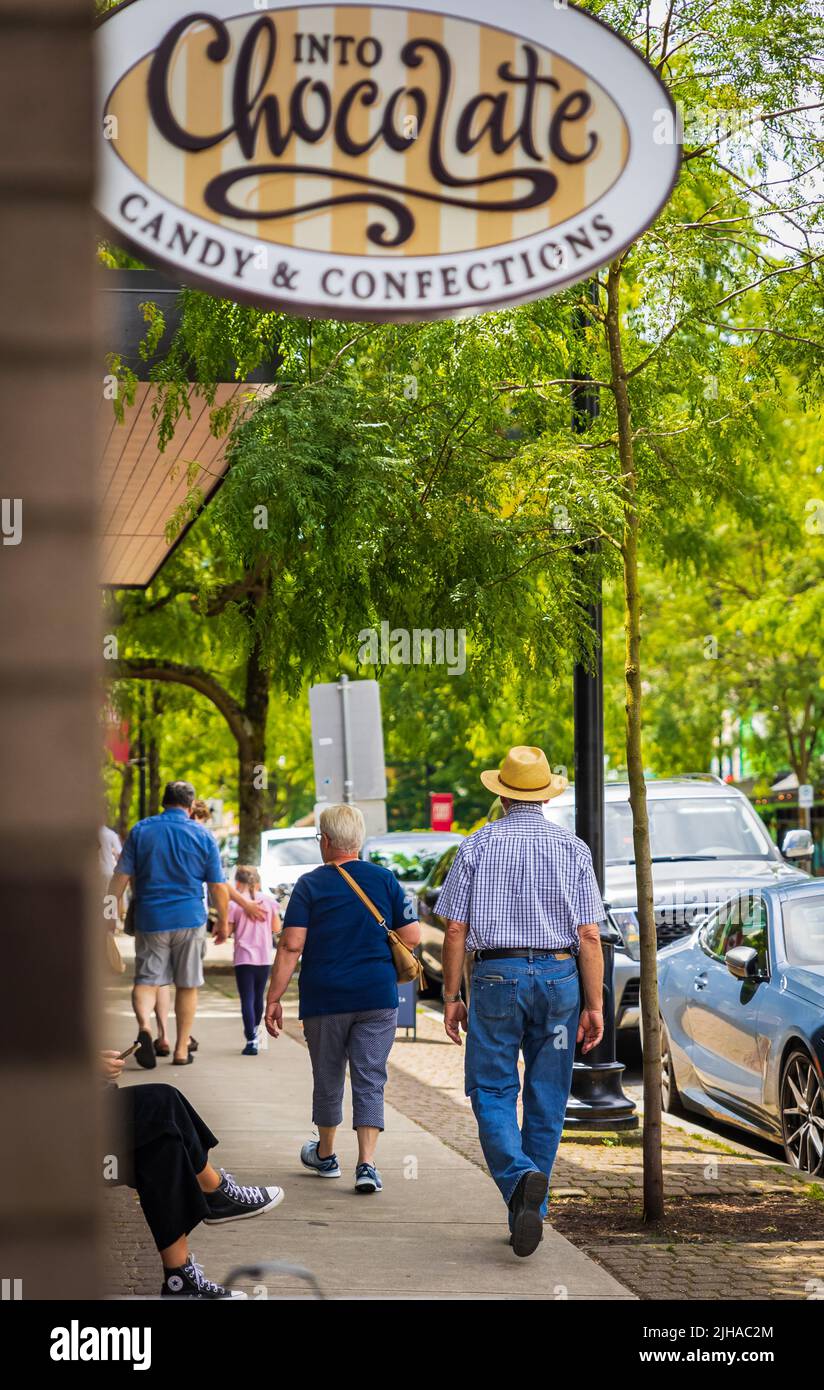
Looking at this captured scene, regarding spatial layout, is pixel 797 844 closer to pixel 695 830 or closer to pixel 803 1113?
pixel 695 830

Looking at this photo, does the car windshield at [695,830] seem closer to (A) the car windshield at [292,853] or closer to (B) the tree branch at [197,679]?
(B) the tree branch at [197,679]

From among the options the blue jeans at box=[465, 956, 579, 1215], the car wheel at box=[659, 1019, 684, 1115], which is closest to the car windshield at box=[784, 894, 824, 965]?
the car wheel at box=[659, 1019, 684, 1115]

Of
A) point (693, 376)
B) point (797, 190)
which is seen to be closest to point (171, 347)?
point (693, 376)

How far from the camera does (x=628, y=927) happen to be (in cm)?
1261

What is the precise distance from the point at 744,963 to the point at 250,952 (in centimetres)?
499

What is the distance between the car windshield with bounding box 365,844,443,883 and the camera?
22.1 meters

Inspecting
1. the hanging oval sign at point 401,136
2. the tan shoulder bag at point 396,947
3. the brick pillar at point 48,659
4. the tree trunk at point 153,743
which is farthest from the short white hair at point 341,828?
the tree trunk at point 153,743

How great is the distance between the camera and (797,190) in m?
7.68

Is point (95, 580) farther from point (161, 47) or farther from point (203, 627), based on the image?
point (203, 627)

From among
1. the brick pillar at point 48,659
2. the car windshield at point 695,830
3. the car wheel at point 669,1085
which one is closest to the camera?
the brick pillar at point 48,659

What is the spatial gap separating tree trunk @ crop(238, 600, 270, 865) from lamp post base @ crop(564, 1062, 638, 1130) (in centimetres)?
1133

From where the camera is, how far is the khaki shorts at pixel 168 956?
11342 mm

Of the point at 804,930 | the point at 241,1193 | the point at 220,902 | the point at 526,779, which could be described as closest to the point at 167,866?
the point at 220,902
